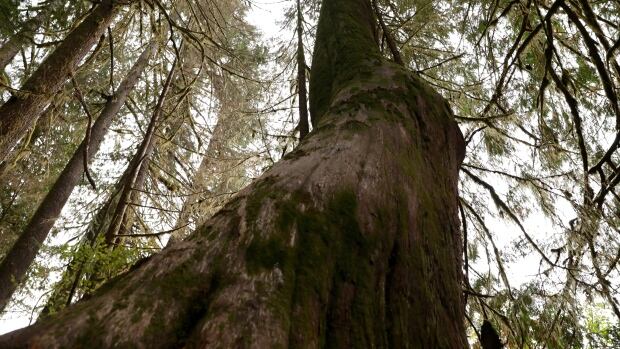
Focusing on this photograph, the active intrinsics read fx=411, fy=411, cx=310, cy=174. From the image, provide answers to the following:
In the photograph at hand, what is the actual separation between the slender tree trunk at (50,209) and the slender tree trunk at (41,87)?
492 millimetres

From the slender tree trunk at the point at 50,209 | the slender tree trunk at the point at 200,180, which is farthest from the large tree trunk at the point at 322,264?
the slender tree trunk at the point at 200,180

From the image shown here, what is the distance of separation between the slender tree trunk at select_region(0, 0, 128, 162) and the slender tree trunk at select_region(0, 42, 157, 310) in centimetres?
49

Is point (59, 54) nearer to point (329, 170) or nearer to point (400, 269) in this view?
point (329, 170)

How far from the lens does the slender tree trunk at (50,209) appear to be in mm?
4684

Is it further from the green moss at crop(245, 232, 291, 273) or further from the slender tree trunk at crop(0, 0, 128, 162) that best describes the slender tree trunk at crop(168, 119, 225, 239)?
the green moss at crop(245, 232, 291, 273)

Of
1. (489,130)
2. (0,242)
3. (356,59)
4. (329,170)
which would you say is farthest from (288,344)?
(0,242)

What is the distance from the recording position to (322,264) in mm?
1241

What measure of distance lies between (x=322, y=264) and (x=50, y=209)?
18.7 feet

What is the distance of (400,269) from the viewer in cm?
144

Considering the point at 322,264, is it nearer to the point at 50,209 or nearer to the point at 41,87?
the point at 41,87

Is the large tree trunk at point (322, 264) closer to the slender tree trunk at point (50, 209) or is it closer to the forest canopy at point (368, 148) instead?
the forest canopy at point (368, 148)

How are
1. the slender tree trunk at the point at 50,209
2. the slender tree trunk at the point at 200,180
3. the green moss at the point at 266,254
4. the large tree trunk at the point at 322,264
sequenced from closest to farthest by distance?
1. the large tree trunk at the point at 322,264
2. the green moss at the point at 266,254
3. the slender tree trunk at the point at 50,209
4. the slender tree trunk at the point at 200,180

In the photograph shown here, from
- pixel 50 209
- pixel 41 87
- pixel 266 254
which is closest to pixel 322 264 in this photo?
pixel 266 254

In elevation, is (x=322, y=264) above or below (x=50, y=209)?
below
